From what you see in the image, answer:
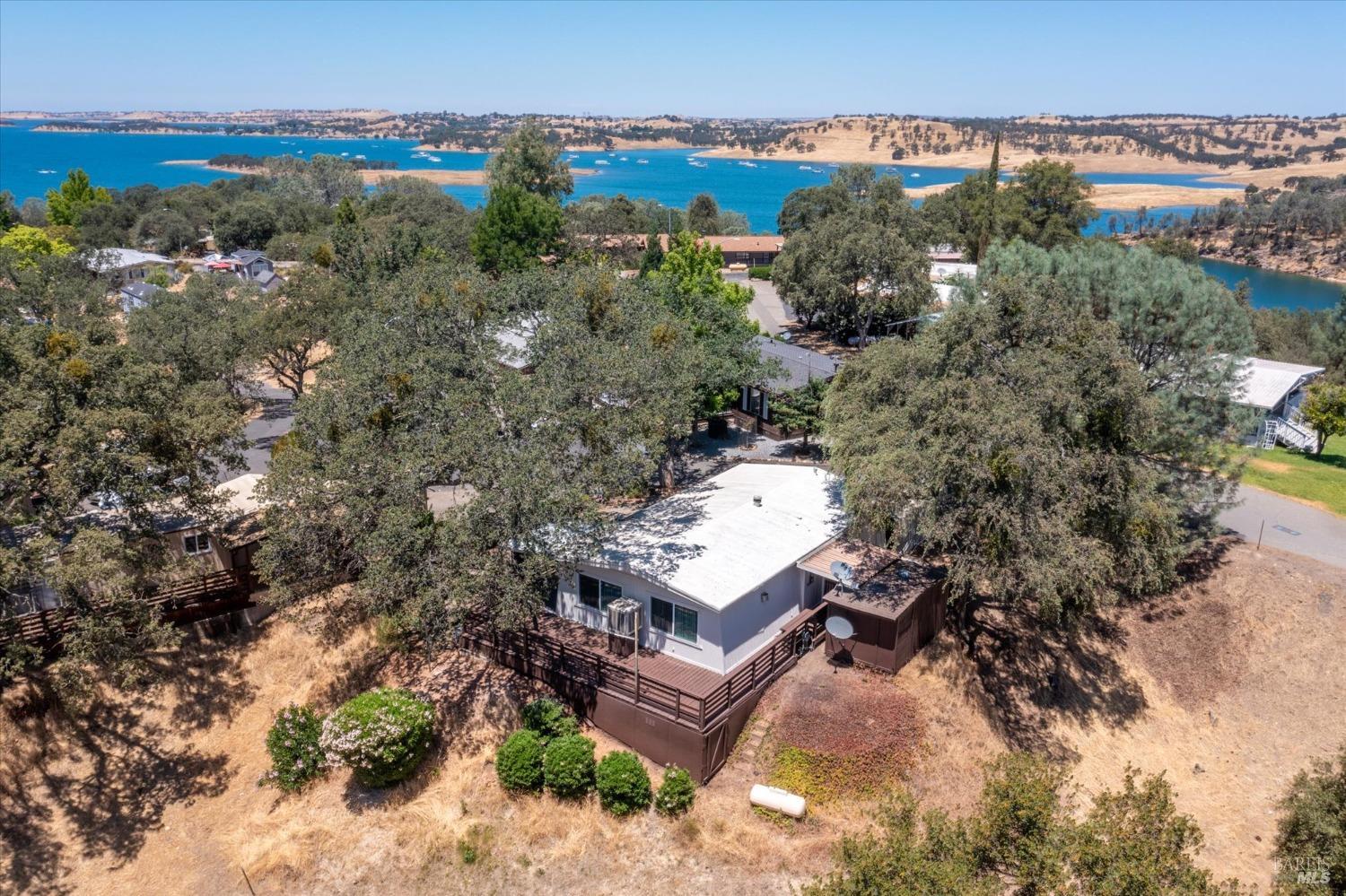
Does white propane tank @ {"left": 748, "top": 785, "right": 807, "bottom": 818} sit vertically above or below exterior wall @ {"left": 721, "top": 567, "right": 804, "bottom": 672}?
below

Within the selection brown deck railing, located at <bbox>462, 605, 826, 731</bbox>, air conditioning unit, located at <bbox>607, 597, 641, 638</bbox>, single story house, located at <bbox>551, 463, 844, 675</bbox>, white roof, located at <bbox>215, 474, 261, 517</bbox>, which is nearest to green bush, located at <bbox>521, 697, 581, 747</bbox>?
brown deck railing, located at <bbox>462, 605, 826, 731</bbox>

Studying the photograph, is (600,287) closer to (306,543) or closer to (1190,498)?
(306,543)

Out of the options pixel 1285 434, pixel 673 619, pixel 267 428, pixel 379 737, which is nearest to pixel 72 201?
pixel 267 428

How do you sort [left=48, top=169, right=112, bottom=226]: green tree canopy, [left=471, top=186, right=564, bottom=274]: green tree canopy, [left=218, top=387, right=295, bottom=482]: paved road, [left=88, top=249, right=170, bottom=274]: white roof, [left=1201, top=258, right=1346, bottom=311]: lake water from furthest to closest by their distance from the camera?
1. [left=1201, top=258, right=1346, bottom=311]: lake water
2. [left=48, top=169, right=112, bottom=226]: green tree canopy
3. [left=88, top=249, right=170, bottom=274]: white roof
4. [left=471, top=186, right=564, bottom=274]: green tree canopy
5. [left=218, top=387, right=295, bottom=482]: paved road

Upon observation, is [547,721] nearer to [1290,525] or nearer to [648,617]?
[648,617]

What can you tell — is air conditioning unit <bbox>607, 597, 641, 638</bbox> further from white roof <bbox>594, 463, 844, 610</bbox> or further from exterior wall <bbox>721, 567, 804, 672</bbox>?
exterior wall <bbox>721, 567, 804, 672</bbox>

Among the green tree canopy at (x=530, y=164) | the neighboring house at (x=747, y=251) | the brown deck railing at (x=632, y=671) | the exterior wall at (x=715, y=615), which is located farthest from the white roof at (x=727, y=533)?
the neighboring house at (x=747, y=251)
